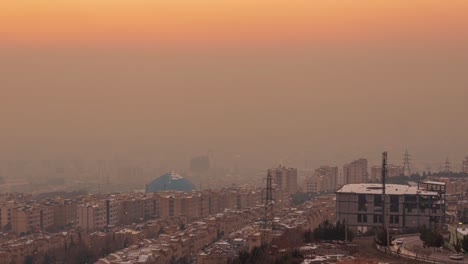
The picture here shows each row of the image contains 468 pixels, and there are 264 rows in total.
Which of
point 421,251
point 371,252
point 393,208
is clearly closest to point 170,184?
point 393,208

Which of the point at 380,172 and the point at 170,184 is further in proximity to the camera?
the point at 170,184

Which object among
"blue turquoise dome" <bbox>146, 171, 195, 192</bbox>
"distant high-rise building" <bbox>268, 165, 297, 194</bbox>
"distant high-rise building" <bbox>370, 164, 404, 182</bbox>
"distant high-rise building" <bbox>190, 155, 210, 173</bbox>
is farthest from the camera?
"distant high-rise building" <bbox>190, 155, 210, 173</bbox>

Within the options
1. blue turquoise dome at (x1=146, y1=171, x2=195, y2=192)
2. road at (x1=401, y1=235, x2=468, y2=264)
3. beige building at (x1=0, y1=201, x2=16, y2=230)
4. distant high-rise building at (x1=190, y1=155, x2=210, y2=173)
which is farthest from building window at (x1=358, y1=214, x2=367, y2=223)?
distant high-rise building at (x1=190, y1=155, x2=210, y2=173)

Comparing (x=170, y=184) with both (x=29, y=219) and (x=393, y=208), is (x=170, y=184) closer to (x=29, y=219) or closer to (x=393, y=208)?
(x=29, y=219)

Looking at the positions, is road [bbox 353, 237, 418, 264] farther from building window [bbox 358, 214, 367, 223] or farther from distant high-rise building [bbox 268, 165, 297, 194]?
distant high-rise building [bbox 268, 165, 297, 194]

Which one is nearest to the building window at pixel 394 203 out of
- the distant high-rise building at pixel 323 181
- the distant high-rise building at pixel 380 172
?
the distant high-rise building at pixel 380 172

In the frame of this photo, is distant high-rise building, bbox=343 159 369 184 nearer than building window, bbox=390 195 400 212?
No

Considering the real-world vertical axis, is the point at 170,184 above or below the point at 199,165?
below

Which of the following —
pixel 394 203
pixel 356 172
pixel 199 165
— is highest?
pixel 356 172
